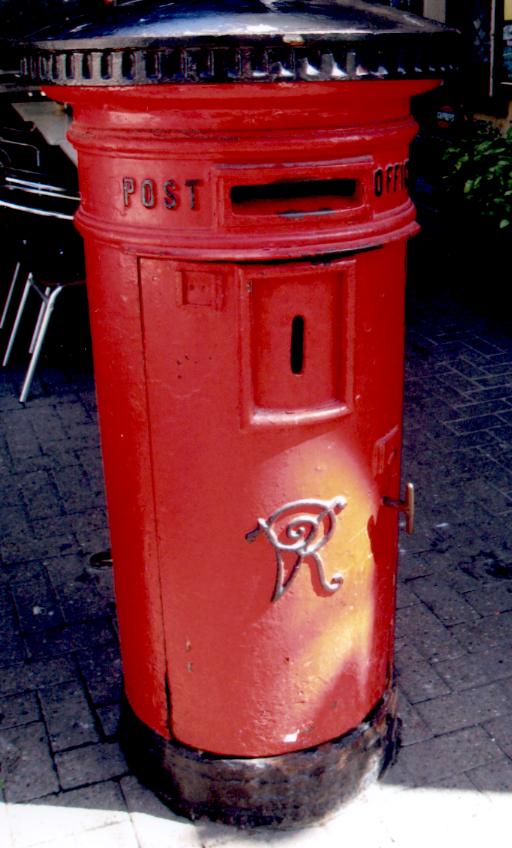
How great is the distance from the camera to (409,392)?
560cm

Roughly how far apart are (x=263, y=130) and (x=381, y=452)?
0.87 m

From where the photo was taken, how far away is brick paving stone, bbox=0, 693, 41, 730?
3.04 m

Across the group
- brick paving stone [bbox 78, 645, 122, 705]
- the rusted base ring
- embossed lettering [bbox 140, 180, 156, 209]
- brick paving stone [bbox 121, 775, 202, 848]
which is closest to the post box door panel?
embossed lettering [bbox 140, 180, 156, 209]

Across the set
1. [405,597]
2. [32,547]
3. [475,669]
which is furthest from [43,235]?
[475,669]

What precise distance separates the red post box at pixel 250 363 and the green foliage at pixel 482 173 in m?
4.55

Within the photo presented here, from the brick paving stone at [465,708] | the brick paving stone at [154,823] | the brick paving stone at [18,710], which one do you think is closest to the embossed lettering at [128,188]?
the brick paving stone at [154,823]

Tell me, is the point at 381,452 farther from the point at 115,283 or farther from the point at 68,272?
the point at 68,272

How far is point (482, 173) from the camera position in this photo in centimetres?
696

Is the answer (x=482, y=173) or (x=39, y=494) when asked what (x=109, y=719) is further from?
(x=482, y=173)

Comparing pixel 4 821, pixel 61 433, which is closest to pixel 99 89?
pixel 4 821

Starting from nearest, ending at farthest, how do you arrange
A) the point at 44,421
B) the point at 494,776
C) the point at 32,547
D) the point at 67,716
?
1. the point at 494,776
2. the point at 67,716
3. the point at 32,547
4. the point at 44,421

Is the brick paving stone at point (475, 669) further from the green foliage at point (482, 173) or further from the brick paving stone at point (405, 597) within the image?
the green foliage at point (482, 173)

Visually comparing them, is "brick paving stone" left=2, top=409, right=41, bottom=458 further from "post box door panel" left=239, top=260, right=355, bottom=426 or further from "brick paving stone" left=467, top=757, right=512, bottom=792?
"post box door panel" left=239, top=260, right=355, bottom=426

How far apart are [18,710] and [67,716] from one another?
18cm
